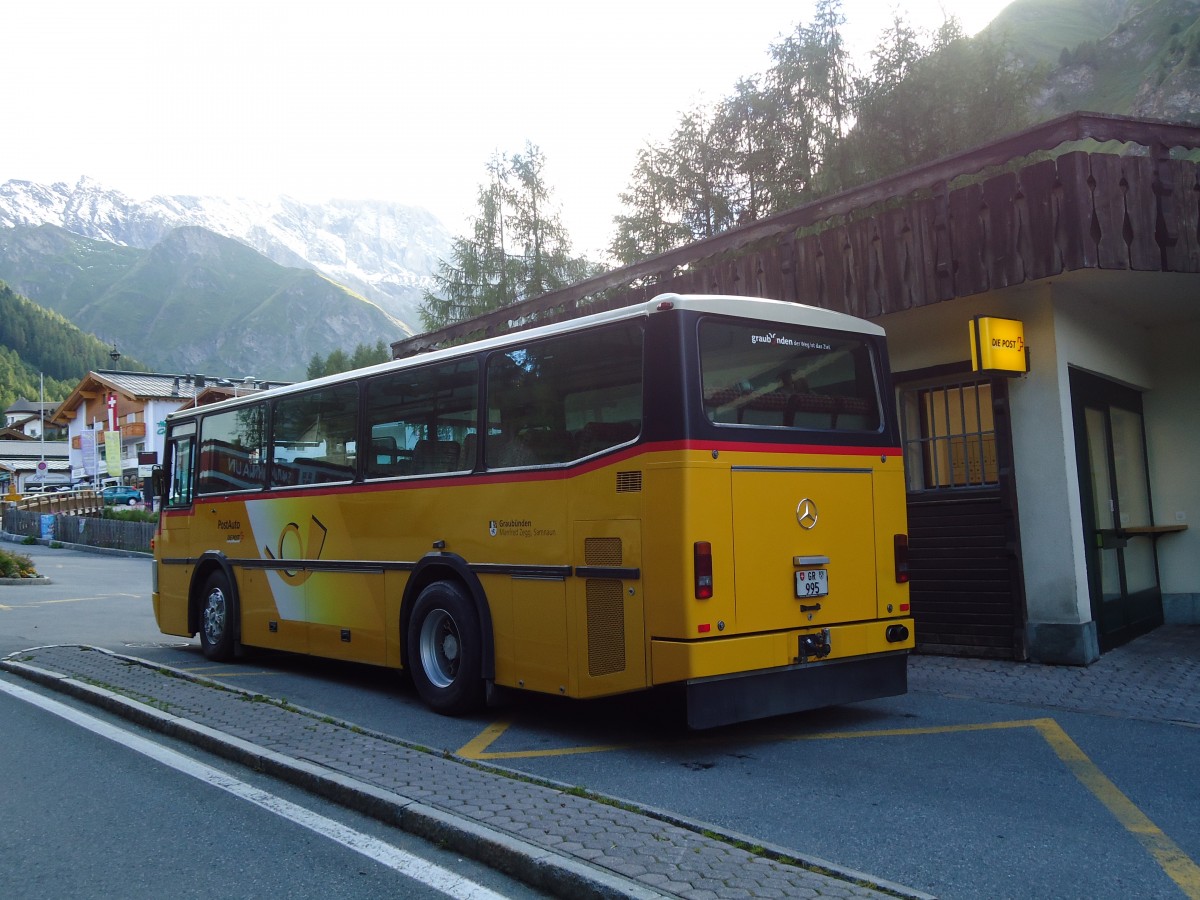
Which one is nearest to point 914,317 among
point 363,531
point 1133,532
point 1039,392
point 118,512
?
point 1039,392

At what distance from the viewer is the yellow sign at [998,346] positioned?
9.59m

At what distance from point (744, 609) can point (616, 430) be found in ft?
4.58

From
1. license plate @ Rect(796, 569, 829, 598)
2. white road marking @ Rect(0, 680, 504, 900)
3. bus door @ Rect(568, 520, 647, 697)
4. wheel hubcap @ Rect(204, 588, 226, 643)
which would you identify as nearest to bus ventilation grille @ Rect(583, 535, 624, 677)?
bus door @ Rect(568, 520, 647, 697)

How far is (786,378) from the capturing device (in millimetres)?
7250

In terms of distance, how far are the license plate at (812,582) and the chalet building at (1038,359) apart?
11.6ft

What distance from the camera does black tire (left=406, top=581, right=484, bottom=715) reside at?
789cm

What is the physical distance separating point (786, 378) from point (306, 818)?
410 centimetres

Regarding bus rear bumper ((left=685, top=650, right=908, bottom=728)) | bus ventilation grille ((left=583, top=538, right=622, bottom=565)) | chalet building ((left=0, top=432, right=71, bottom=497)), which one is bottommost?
bus rear bumper ((left=685, top=650, right=908, bottom=728))

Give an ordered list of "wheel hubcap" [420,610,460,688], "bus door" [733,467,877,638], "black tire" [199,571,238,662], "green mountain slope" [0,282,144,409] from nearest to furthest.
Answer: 1. "bus door" [733,467,877,638]
2. "wheel hubcap" [420,610,460,688]
3. "black tire" [199,571,238,662]
4. "green mountain slope" [0,282,144,409]

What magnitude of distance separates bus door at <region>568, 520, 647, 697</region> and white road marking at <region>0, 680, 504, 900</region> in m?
2.07

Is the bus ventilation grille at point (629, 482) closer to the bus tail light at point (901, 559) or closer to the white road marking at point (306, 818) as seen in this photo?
the bus tail light at point (901, 559)

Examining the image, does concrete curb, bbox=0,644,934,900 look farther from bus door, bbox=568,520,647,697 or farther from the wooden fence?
the wooden fence

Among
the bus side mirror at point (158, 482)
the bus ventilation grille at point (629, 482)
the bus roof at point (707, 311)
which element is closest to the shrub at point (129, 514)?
the bus side mirror at point (158, 482)

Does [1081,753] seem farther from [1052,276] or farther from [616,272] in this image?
[616,272]
